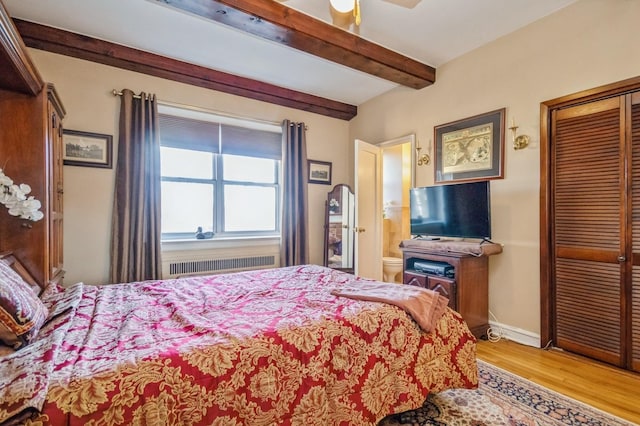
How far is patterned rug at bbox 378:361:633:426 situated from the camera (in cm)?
170

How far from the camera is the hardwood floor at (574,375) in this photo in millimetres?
1896

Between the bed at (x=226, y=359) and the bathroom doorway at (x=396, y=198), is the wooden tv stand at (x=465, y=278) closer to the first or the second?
the bed at (x=226, y=359)

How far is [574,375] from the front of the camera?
2223 mm

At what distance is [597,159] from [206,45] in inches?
140

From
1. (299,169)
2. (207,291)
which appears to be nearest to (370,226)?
(299,169)

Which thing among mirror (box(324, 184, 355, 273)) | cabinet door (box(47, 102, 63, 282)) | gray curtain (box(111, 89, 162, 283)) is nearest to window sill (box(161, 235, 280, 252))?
gray curtain (box(111, 89, 162, 283))

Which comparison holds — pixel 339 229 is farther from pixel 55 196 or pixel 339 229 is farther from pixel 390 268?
pixel 55 196

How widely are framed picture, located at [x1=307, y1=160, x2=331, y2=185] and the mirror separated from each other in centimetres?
24

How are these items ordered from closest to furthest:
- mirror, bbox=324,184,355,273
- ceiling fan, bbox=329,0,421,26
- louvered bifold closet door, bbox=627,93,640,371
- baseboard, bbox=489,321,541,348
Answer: ceiling fan, bbox=329,0,421,26 → louvered bifold closet door, bbox=627,93,640,371 → baseboard, bbox=489,321,541,348 → mirror, bbox=324,184,355,273

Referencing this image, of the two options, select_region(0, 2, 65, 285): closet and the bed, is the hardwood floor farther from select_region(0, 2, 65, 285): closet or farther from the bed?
select_region(0, 2, 65, 285): closet

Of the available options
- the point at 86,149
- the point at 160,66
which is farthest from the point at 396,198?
the point at 86,149

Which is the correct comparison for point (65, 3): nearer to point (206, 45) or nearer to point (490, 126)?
point (206, 45)

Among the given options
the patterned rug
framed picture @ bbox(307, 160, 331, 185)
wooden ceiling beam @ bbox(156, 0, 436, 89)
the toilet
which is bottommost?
the patterned rug

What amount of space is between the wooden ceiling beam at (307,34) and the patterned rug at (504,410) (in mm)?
2774
